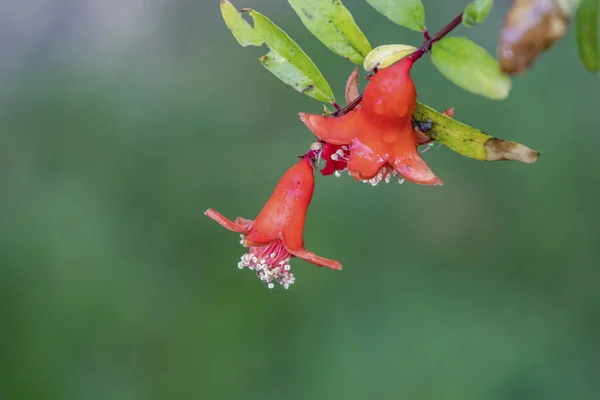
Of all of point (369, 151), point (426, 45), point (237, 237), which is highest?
point (237, 237)

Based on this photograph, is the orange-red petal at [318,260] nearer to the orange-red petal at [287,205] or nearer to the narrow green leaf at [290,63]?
the orange-red petal at [287,205]

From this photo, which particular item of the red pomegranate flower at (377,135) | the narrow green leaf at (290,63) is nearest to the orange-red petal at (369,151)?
the red pomegranate flower at (377,135)

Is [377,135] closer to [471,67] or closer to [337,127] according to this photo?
[337,127]

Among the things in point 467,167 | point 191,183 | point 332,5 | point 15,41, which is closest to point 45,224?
point 191,183

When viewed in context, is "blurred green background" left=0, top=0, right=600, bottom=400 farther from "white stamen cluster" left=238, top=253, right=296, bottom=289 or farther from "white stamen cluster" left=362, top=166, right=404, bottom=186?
"white stamen cluster" left=362, top=166, right=404, bottom=186

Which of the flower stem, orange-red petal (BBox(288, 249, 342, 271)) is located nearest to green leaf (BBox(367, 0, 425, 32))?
the flower stem

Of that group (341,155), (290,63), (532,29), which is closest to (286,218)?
(341,155)
